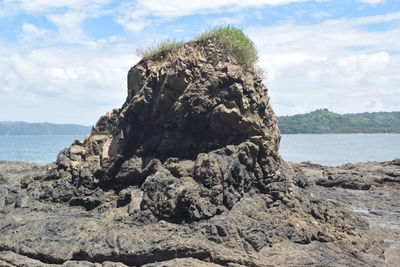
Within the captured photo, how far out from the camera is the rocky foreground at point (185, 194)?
9812mm

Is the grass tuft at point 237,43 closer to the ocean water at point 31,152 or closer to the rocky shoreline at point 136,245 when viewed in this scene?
the rocky shoreline at point 136,245

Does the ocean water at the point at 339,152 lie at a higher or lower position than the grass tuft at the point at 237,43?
lower

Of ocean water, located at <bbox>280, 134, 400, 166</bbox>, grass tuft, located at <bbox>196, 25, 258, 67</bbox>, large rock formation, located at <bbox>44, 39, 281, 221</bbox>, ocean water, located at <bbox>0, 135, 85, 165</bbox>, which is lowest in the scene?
ocean water, located at <bbox>0, 135, 85, 165</bbox>

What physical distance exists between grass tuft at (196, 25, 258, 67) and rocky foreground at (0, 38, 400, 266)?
0.25 meters

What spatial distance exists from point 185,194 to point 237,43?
193 inches

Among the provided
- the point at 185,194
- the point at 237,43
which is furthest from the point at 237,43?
the point at 185,194

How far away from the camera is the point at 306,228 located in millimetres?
10914

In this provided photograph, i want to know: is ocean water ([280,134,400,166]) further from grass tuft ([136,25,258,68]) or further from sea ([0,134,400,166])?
grass tuft ([136,25,258,68])

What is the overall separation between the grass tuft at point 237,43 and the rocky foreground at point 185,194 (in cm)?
25

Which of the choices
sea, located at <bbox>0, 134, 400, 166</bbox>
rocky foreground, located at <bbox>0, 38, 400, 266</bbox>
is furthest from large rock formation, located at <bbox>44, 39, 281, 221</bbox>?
sea, located at <bbox>0, 134, 400, 166</bbox>

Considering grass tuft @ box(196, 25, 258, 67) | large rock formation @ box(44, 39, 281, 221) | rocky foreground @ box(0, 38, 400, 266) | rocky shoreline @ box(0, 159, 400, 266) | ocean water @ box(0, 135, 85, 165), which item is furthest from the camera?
ocean water @ box(0, 135, 85, 165)

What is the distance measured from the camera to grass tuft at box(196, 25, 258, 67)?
42.3 ft

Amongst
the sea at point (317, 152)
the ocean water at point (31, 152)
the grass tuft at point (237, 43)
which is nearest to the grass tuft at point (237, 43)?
the grass tuft at point (237, 43)

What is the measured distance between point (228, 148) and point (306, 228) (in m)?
2.70
